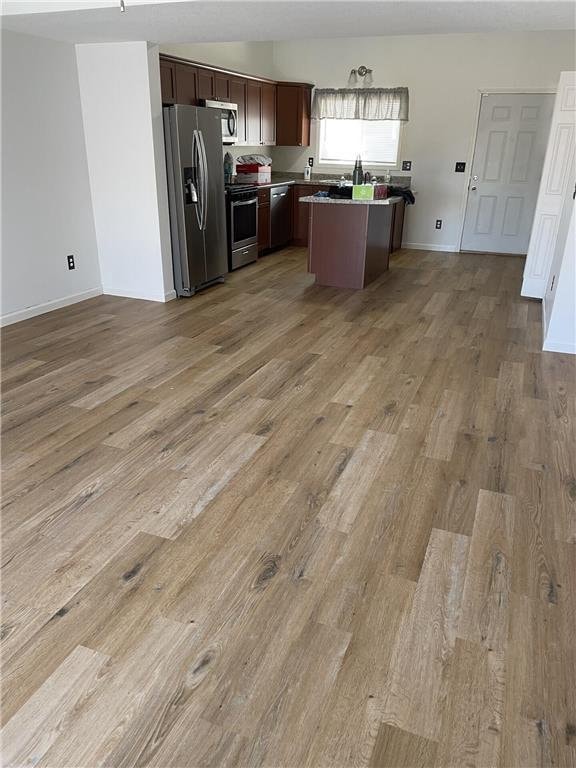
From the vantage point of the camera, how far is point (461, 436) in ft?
9.29

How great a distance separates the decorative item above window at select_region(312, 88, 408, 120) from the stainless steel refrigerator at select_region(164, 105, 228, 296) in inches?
122

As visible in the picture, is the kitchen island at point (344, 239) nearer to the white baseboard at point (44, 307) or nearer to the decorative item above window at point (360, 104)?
the white baseboard at point (44, 307)

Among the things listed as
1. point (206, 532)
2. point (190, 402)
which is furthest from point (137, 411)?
point (206, 532)

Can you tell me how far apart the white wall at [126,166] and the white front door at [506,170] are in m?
4.48

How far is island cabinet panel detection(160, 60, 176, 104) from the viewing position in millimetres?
5184

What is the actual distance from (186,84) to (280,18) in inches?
101

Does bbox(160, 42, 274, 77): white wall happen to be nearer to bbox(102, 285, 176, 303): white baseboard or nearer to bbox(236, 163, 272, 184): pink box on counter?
bbox(236, 163, 272, 184): pink box on counter

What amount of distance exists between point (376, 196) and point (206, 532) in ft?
14.4

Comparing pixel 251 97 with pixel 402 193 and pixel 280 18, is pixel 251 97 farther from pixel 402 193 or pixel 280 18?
pixel 280 18

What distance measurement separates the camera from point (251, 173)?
6.84 meters

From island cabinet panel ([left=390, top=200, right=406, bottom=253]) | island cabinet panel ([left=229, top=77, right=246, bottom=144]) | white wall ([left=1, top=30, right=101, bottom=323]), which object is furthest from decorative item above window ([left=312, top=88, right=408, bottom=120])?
white wall ([left=1, top=30, right=101, bottom=323])

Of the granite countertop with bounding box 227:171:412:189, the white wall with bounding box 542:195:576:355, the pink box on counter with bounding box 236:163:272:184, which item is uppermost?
the pink box on counter with bounding box 236:163:272:184

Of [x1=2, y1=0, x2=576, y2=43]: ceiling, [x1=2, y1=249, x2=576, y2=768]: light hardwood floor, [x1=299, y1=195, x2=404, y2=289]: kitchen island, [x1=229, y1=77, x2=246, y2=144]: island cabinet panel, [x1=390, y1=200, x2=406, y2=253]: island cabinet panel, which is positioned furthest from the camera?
[x1=390, y1=200, x2=406, y2=253]: island cabinet panel

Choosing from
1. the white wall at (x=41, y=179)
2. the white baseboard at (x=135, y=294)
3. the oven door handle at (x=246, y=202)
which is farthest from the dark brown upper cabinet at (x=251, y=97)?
the white baseboard at (x=135, y=294)
